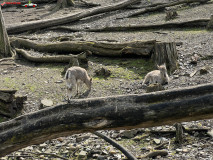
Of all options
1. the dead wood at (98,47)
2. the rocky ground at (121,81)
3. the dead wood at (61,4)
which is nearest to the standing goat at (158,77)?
the rocky ground at (121,81)

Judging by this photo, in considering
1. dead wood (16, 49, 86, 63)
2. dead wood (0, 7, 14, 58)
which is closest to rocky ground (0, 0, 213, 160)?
dead wood (16, 49, 86, 63)

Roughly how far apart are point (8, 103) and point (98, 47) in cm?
462

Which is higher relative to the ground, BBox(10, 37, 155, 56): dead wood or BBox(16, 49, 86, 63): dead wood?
BBox(10, 37, 155, 56): dead wood

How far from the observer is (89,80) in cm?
891

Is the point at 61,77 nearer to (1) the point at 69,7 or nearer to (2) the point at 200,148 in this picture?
(2) the point at 200,148

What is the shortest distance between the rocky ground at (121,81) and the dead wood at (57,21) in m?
0.37

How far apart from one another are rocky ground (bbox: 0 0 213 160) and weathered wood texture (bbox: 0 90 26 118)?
0.30 meters

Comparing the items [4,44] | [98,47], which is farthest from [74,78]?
[4,44]

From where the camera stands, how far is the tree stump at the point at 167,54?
9.77m

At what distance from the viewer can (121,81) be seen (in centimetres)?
934

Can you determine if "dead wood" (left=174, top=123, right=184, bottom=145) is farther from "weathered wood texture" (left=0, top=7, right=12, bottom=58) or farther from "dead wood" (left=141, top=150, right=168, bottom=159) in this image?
"weathered wood texture" (left=0, top=7, right=12, bottom=58)

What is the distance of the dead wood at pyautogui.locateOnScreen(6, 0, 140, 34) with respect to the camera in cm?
1617

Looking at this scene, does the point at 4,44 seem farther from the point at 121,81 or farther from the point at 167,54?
the point at 167,54

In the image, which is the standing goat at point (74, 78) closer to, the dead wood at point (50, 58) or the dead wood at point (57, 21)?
the dead wood at point (50, 58)
